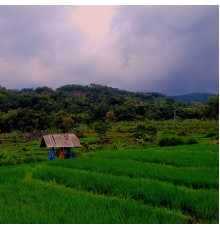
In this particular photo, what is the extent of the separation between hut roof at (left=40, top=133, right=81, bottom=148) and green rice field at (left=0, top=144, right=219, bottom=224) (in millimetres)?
4863

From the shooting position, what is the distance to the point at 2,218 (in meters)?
4.98

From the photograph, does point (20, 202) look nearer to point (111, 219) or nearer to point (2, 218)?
point (2, 218)

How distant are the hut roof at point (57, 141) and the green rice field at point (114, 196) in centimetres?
486

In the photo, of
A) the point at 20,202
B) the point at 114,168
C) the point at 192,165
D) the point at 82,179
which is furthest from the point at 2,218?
the point at 192,165

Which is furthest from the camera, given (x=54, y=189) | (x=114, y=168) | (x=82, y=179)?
(x=114, y=168)

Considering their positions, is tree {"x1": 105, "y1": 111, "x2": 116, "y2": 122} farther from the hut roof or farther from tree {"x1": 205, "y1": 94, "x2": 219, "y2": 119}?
the hut roof

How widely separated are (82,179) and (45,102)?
4771 cm

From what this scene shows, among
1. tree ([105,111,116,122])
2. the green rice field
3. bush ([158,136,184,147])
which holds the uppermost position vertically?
tree ([105,111,116,122])

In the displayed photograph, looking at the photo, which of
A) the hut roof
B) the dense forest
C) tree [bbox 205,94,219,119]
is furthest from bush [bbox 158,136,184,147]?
tree [bbox 205,94,219,119]

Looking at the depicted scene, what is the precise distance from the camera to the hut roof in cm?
1495

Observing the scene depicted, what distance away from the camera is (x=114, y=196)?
677 centimetres

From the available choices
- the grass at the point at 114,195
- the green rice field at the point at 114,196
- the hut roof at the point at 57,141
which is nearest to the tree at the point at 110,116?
the hut roof at the point at 57,141

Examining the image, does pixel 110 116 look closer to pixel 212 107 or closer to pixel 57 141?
pixel 212 107

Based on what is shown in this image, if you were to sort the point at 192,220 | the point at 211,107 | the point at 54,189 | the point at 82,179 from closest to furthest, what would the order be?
the point at 192,220, the point at 54,189, the point at 82,179, the point at 211,107
